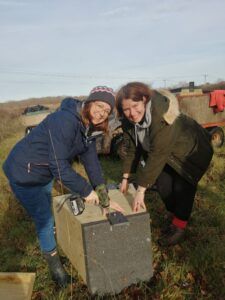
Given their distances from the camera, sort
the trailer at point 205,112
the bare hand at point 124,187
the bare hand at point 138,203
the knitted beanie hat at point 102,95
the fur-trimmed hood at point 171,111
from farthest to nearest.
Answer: the trailer at point 205,112, the bare hand at point 124,187, the fur-trimmed hood at point 171,111, the bare hand at point 138,203, the knitted beanie hat at point 102,95

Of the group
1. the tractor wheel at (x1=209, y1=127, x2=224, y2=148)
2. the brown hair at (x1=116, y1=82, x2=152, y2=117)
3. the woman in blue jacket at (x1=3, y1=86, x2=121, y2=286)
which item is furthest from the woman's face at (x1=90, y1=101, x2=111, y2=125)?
the tractor wheel at (x1=209, y1=127, x2=224, y2=148)

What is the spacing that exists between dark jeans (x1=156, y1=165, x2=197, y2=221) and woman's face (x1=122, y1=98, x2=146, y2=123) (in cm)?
102

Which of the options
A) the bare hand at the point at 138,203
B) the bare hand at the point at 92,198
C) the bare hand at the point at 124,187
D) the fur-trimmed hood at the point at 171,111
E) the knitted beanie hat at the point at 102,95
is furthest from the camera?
the bare hand at the point at 124,187

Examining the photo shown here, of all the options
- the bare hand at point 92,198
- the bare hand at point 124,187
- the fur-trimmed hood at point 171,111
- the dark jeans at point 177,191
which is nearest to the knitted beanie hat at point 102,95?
the fur-trimmed hood at point 171,111

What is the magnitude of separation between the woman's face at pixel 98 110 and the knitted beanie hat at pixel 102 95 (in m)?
A: 0.04

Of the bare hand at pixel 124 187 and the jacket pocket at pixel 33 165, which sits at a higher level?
the jacket pocket at pixel 33 165

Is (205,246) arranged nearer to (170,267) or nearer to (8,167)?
(170,267)

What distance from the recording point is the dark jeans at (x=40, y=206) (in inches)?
130

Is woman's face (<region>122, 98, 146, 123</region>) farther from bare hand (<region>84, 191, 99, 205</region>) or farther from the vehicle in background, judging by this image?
the vehicle in background

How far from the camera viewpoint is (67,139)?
2.95m

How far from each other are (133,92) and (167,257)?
1795 millimetres

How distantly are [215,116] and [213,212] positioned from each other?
5.86m

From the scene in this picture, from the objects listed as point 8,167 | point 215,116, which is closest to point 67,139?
point 8,167

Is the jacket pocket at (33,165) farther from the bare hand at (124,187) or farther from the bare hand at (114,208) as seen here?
the bare hand at (124,187)
